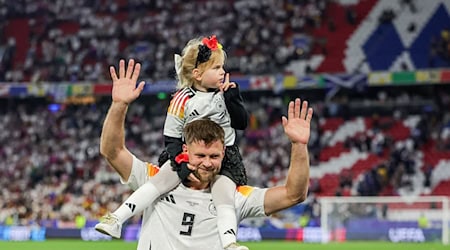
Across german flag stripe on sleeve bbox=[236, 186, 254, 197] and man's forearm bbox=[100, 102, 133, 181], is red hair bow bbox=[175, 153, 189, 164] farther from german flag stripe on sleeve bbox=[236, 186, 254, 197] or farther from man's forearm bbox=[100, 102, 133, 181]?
german flag stripe on sleeve bbox=[236, 186, 254, 197]

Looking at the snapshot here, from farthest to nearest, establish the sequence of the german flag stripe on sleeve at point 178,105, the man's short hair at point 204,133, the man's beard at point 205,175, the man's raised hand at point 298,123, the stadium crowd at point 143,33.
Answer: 1. the stadium crowd at point 143,33
2. the german flag stripe on sleeve at point 178,105
3. the man's beard at point 205,175
4. the man's short hair at point 204,133
5. the man's raised hand at point 298,123

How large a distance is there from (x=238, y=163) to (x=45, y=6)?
117ft

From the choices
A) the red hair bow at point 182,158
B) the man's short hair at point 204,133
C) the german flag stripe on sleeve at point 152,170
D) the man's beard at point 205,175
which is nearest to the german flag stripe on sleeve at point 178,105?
the german flag stripe on sleeve at point 152,170

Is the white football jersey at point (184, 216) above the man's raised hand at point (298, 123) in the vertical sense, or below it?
below

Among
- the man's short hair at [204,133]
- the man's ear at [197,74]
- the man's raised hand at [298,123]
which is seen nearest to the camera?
the man's raised hand at [298,123]

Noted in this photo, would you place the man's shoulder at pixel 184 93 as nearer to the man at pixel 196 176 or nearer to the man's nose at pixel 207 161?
the man at pixel 196 176

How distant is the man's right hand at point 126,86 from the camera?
552 centimetres

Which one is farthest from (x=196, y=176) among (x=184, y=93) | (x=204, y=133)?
(x=184, y=93)

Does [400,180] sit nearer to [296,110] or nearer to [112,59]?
[112,59]

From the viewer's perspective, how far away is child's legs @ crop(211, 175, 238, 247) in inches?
227

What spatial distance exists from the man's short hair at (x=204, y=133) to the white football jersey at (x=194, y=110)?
1.29 m

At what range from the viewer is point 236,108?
689cm

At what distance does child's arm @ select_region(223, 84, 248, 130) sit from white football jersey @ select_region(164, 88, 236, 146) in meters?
0.12

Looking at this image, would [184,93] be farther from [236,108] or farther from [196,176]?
[196,176]
